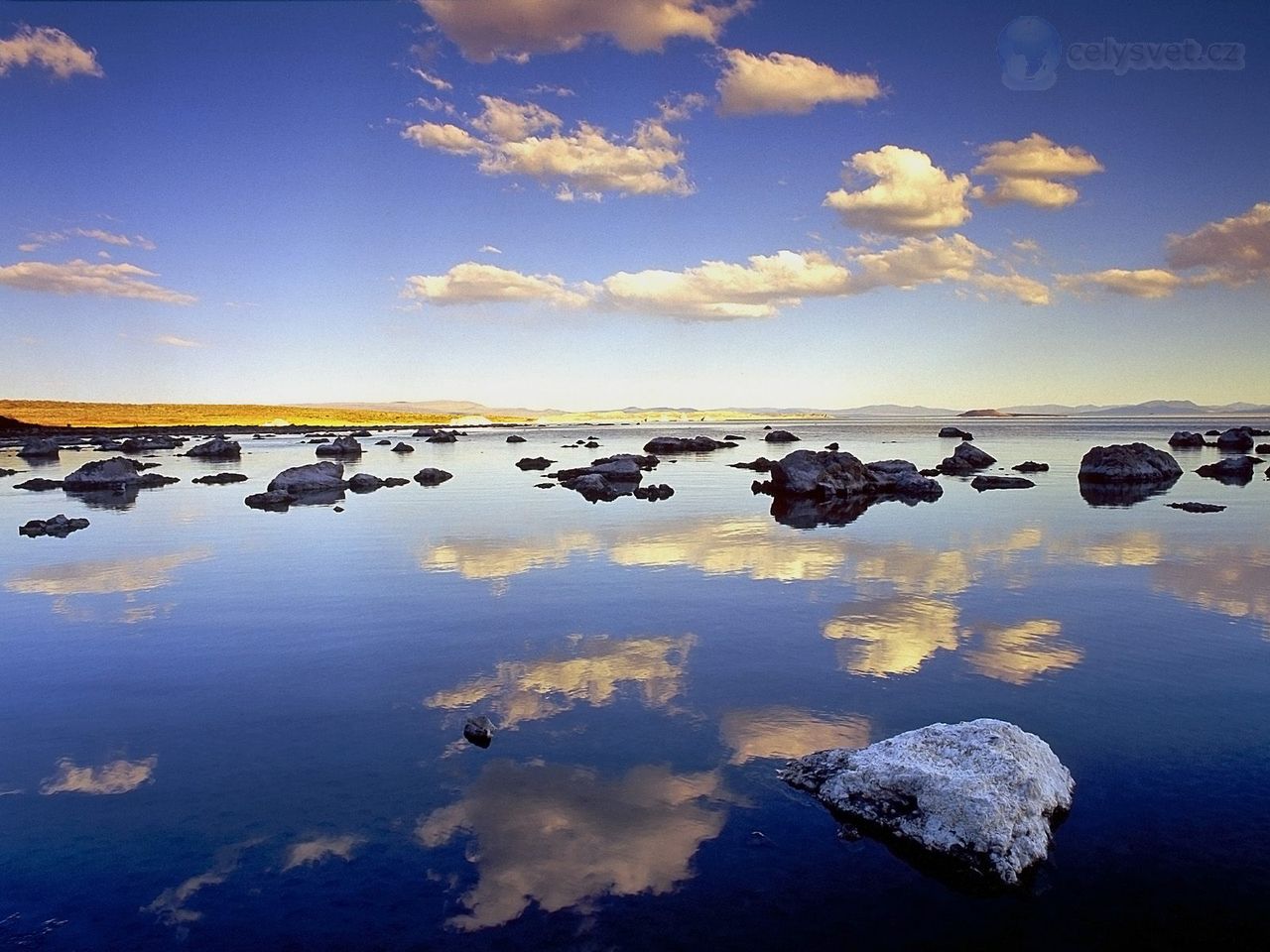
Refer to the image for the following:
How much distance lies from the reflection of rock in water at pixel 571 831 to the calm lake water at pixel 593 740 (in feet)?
0.10

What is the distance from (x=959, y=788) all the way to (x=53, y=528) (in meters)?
30.0

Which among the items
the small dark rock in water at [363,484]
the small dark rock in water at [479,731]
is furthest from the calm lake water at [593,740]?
the small dark rock in water at [363,484]

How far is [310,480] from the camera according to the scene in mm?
40344

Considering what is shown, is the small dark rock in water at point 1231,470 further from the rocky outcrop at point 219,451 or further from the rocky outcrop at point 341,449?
the rocky outcrop at point 219,451

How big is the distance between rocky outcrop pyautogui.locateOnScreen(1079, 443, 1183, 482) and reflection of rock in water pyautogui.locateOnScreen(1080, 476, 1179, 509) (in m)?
0.60

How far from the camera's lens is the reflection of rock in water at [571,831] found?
6.20m

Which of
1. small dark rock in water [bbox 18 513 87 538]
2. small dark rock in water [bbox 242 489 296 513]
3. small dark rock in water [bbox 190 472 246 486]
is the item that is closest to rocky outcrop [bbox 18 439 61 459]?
small dark rock in water [bbox 190 472 246 486]

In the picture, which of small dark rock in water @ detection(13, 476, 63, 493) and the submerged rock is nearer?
small dark rock in water @ detection(13, 476, 63, 493)

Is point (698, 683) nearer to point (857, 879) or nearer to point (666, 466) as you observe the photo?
point (857, 879)

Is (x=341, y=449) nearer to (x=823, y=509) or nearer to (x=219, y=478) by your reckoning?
(x=219, y=478)

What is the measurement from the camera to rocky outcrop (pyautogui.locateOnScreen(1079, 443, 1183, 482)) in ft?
144

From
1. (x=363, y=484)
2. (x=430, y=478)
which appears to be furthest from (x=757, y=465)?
(x=363, y=484)

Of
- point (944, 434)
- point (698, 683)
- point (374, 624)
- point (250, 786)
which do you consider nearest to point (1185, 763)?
point (698, 683)

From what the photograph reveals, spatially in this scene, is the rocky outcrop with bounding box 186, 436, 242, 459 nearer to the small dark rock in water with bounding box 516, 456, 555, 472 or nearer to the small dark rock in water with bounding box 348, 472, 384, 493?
the small dark rock in water with bounding box 516, 456, 555, 472
